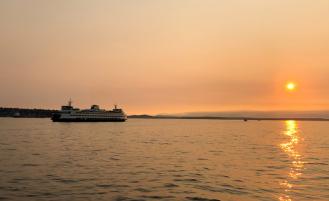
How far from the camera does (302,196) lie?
27094 mm

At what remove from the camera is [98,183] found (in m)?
30.6

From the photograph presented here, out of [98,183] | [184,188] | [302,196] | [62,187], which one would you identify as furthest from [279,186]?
[62,187]

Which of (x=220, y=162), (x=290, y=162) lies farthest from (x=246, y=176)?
(x=290, y=162)

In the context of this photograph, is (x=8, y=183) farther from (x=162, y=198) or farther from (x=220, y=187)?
(x=220, y=187)

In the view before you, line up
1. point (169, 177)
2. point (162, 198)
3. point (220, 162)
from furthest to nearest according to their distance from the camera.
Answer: point (220, 162)
point (169, 177)
point (162, 198)

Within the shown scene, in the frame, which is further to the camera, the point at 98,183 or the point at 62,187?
the point at 98,183

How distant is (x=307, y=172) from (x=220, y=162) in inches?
406

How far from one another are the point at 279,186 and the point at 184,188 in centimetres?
777

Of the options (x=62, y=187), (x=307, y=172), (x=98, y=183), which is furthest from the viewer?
(x=307, y=172)

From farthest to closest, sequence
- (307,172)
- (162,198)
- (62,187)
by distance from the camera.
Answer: (307,172)
(62,187)
(162,198)

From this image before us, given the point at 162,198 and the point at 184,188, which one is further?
the point at 184,188

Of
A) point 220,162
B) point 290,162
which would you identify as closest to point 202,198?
point 220,162

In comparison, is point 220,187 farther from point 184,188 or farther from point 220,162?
point 220,162

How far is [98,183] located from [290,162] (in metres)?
27.5
